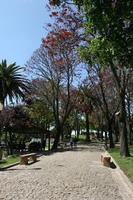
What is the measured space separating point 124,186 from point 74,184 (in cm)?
176

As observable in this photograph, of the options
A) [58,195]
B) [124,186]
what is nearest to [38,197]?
[58,195]

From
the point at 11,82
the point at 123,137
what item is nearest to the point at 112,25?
the point at 123,137

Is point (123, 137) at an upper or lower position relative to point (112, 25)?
lower

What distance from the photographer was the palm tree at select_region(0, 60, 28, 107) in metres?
34.9

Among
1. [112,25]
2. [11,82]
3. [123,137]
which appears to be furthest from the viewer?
[11,82]

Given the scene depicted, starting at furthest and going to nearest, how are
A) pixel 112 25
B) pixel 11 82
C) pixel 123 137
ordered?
pixel 11 82, pixel 123 137, pixel 112 25

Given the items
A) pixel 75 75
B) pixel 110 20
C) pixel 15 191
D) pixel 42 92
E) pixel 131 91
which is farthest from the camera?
pixel 131 91

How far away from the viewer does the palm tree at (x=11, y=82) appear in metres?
34.9

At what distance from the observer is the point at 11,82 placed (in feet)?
116

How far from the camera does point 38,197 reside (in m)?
6.29

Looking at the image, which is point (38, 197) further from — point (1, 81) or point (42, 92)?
point (1, 81)

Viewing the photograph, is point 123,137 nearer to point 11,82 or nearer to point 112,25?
point 112,25

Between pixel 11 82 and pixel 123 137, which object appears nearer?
pixel 123 137

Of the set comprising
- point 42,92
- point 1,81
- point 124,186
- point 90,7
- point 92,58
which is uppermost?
point 1,81
